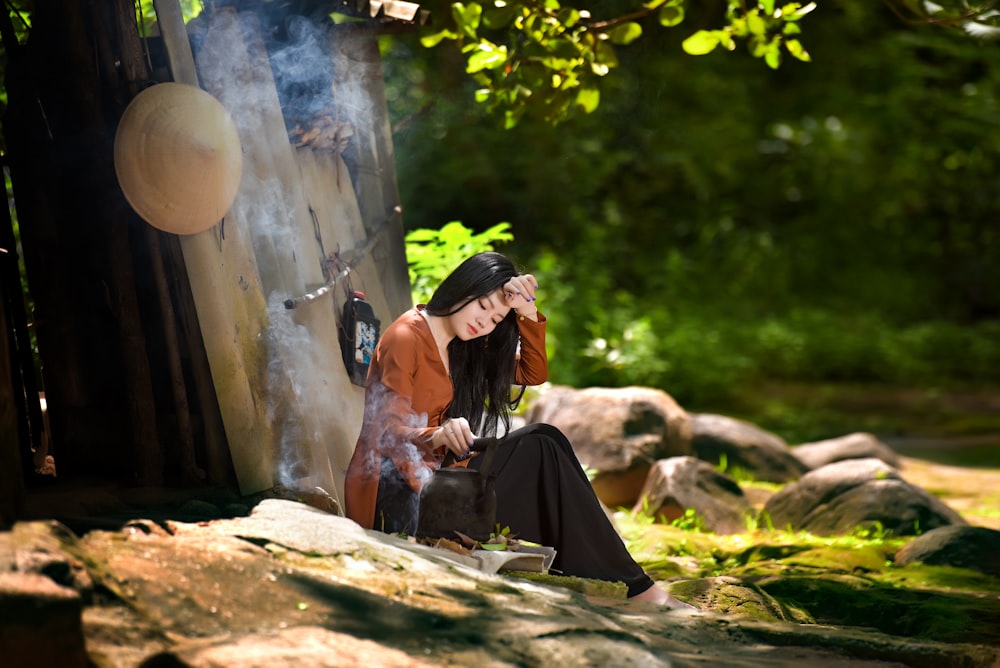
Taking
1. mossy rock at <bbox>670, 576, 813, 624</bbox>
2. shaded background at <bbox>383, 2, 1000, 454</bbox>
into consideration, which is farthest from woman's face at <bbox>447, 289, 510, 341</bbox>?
shaded background at <bbox>383, 2, 1000, 454</bbox>

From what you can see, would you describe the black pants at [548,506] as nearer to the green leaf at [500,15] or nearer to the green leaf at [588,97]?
the green leaf at [500,15]

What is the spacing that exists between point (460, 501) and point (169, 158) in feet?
5.41

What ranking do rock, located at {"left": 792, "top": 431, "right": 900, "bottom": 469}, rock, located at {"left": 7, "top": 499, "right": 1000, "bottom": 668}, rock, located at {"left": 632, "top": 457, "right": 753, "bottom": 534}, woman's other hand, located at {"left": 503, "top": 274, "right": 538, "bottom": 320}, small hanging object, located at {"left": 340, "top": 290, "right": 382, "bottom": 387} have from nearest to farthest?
rock, located at {"left": 7, "top": 499, "right": 1000, "bottom": 668} < woman's other hand, located at {"left": 503, "top": 274, "right": 538, "bottom": 320} < small hanging object, located at {"left": 340, "top": 290, "right": 382, "bottom": 387} < rock, located at {"left": 632, "top": 457, "right": 753, "bottom": 534} < rock, located at {"left": 792, "top": 431, "right": 900, "bottom": 469}

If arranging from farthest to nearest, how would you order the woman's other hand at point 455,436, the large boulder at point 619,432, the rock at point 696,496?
1. the large boulder at point 619,432
2. the rock at point 696,496
3. the woman's other hand at point 455,436

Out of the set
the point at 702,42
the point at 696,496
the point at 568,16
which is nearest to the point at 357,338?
the point at 568,16

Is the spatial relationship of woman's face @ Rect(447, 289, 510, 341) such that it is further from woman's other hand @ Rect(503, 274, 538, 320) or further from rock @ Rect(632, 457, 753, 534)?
rock @ Rect(632, 457, 753, 534)

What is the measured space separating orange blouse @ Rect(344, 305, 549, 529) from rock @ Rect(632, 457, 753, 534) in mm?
3220

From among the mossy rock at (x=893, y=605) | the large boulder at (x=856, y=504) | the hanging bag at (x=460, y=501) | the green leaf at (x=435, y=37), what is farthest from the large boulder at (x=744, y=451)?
the hanging bag at (x=460, y=501)

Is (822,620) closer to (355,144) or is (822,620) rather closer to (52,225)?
(355,144)

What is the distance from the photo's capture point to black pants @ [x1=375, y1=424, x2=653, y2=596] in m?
4.50

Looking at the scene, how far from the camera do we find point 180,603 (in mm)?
3166

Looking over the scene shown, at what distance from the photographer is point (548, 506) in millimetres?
4523

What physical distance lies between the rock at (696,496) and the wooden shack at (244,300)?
9.47ft

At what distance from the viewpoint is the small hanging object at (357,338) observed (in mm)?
5203
